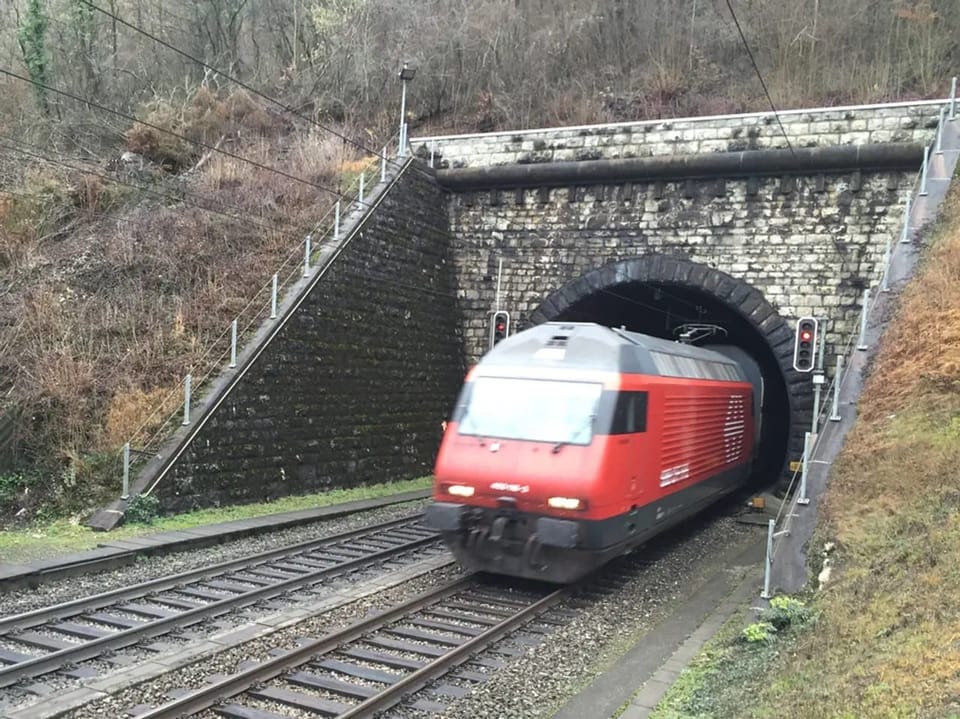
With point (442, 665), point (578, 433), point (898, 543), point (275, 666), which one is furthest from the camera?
point (578, 433)

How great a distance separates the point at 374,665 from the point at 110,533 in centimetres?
583

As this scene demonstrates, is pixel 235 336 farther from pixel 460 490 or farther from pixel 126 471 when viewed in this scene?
pixel 460 490

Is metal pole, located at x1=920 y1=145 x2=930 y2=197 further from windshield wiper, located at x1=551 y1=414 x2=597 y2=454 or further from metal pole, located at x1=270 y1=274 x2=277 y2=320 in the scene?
metal pole, located at x1=270 y1=274 x2=277 y2=320

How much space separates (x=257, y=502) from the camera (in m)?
13.2

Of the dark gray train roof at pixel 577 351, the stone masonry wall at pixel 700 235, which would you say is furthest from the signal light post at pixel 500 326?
the dark gray train roof at pixel 577 351

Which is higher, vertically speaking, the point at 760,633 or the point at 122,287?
the point at 122,287

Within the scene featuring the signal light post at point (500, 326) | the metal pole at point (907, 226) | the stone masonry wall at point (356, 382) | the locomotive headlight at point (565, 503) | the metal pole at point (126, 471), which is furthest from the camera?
the signal light post at point (500, 326)

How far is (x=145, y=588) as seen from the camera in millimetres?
8477

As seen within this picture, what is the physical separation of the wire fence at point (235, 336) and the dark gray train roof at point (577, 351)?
18.0 feet

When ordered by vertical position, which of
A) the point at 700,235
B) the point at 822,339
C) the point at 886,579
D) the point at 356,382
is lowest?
the point at 886,579

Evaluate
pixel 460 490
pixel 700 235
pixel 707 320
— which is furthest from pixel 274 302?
pixel 707 320

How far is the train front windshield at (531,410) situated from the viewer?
8695 mm

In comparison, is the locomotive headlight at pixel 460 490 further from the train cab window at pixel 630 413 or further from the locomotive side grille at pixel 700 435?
the locomotive side grille at pixel 700 435

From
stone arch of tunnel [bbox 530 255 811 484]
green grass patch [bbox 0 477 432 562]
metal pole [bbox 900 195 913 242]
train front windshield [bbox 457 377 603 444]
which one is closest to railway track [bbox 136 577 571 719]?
train front windshield [bbox 457 377 603 444]
